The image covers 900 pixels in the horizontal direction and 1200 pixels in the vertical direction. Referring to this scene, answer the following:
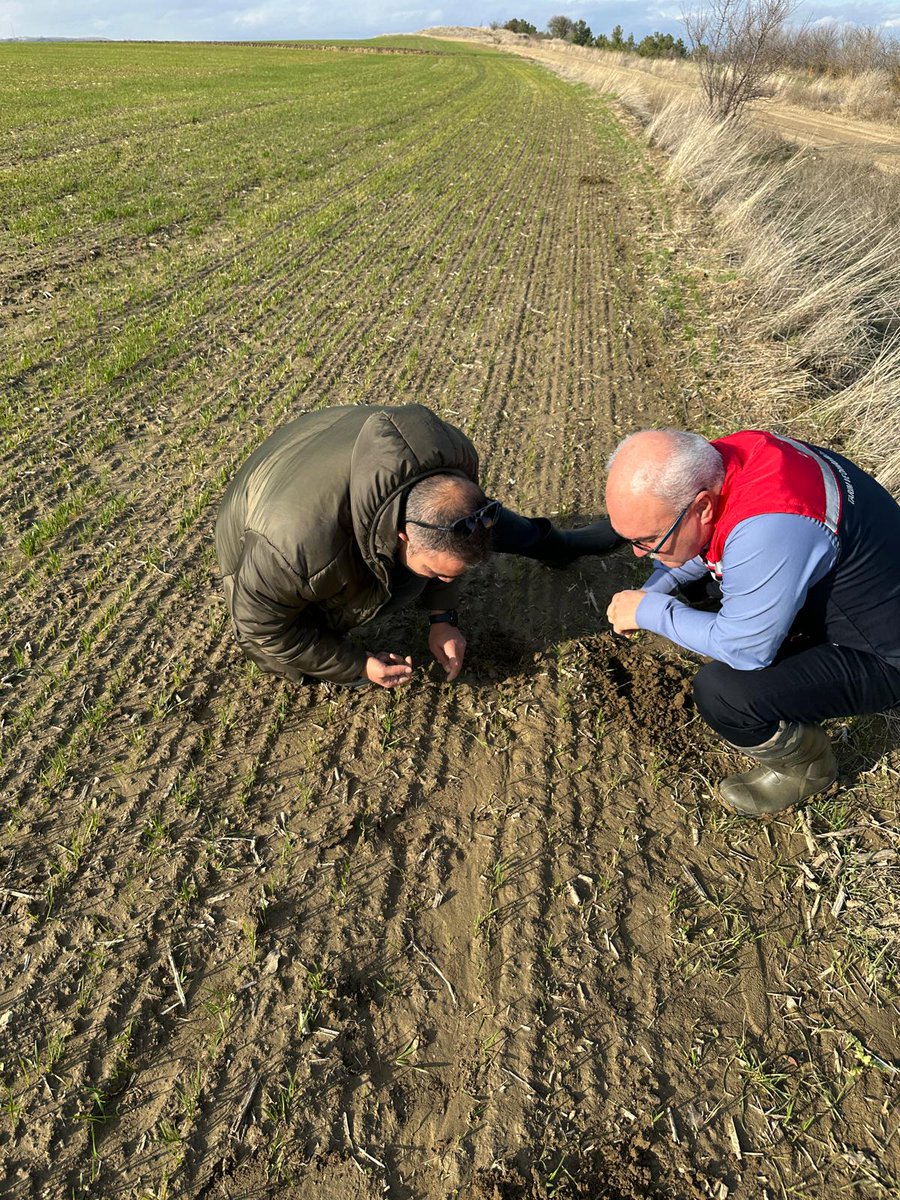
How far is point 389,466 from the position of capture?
108 inches

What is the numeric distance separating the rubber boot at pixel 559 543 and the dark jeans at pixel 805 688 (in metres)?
1.52

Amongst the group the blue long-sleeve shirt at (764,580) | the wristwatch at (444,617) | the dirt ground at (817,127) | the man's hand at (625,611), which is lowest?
the wristwatch at (444,617)

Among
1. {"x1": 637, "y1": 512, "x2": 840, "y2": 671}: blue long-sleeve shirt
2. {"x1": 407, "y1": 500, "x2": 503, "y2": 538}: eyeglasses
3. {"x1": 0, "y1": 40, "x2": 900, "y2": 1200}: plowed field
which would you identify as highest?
{"x1": 407, "y1": 500, "x2": 503, "y2": 538}: eyeglasses

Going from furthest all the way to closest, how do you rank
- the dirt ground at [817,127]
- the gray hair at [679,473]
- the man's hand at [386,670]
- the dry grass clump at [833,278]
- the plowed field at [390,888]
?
the dirt ground at [817,127]
the dry grass clump at [833,278]
the man's hand at [386,670]
the gray hair at [679,473]
the plowed field at [390,888]

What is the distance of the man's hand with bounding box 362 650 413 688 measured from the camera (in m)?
3.55

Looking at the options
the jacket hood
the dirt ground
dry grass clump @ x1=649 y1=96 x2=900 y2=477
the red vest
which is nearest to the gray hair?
the red vest

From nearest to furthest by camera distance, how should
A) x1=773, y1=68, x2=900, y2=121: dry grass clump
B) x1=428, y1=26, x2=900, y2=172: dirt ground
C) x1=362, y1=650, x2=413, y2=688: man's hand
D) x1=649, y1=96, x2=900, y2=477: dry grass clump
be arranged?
x1=362, y1=650, x2=413, y2=688: man's hand
x1=649, y1=96, x2=900, y2=477: dry grass clump
x1=428, y1=26, x2=900, y2=172: dirt ground
x1=773, y1=68, x2=900, y2=121: dry grass clump

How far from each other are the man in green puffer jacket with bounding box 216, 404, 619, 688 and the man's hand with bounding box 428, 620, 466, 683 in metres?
0.32

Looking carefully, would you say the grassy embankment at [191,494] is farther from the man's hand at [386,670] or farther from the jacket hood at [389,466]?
the jacket hood at [389,466]

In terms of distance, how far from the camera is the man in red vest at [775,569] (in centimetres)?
272

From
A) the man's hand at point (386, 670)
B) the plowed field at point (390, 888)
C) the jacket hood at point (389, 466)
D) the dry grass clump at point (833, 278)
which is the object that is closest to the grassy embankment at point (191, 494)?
the plowed field at point (390, 888)

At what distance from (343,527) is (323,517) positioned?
0.32ft

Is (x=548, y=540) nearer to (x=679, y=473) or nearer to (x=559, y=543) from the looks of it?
(x=559, y=543)

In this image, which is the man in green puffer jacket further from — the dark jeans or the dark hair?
the dark jeans
